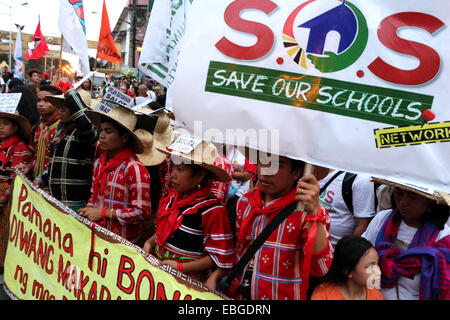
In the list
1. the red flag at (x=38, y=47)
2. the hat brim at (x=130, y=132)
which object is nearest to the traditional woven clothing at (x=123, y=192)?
the hat brim at (x=130, y=132)

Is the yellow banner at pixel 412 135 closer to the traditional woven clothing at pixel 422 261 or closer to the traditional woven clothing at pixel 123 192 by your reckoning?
the traditional woven clothing at pixel 422 261

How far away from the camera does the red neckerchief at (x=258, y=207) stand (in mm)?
2490

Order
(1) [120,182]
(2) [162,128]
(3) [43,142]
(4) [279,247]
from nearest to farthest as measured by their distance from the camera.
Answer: (4) [279,247] → (1) [120,182] → (2) [162,128] → (3) [43,142]

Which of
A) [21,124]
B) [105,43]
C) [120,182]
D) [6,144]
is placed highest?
[105,43]

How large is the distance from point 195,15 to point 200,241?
147 cm

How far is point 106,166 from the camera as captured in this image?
11.9 feet

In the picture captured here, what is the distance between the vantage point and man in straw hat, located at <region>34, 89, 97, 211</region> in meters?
4.16

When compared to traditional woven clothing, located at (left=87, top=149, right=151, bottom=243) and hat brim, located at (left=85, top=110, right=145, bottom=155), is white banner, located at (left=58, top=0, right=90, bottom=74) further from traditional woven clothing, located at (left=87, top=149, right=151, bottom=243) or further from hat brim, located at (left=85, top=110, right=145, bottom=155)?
traditional woven clothing, located at (left=87, top=149, right=151, bottom=243)

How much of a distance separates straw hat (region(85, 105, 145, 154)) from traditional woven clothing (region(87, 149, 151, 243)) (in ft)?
0.52

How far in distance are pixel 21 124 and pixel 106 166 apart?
2173mm

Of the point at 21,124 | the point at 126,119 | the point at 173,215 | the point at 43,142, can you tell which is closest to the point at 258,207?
the point at 173,215

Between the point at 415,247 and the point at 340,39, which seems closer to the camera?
the point at 340,39

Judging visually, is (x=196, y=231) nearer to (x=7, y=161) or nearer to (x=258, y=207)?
(x=258, y=207)

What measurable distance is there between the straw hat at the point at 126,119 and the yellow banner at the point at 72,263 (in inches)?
31.5
